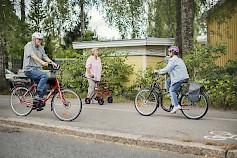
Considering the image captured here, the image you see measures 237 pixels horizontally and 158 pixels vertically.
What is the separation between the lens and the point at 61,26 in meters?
39.5

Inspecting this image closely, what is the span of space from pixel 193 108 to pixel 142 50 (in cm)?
801

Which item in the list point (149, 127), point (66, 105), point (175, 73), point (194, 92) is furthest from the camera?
point (175, 73)

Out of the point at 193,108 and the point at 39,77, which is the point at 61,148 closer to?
the point at 39,77

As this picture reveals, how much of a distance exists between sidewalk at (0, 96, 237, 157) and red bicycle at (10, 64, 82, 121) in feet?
0.67

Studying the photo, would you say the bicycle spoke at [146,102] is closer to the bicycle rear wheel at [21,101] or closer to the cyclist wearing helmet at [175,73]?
the cyclist wearing helmet at [175,73]

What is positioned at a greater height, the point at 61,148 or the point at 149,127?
the point at 149,127

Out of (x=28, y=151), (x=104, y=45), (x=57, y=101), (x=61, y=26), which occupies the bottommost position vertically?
(x=28, y=151)

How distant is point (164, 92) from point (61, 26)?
102ft

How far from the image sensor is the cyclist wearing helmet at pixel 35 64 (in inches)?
338

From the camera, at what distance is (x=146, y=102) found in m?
9.37

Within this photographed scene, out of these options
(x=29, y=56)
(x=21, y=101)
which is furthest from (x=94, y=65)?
(x=29, y=56)

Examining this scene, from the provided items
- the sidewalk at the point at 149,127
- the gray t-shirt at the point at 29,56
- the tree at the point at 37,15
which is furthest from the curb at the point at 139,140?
the tree at the point at 37,15

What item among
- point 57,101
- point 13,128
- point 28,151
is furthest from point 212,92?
point 28,151

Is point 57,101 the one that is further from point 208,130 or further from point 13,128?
point 208,130
